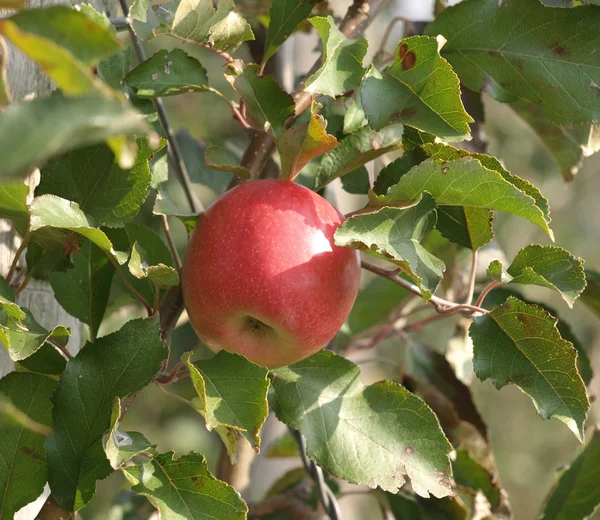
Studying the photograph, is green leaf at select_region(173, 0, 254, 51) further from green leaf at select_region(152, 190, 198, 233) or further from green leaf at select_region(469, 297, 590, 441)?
green leaf at select_region(469, 297, 590, 441)

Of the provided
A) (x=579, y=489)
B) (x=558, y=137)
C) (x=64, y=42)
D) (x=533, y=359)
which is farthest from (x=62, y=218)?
(x=579, y=489)

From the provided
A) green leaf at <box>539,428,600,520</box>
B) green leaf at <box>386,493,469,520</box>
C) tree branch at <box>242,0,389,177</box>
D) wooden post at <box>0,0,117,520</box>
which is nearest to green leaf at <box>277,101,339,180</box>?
tree branch at <box>242,0,389,177</box>

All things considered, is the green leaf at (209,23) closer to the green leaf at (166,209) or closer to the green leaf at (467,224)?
the green leaf at (166,209)

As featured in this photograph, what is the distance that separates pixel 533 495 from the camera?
4.82m

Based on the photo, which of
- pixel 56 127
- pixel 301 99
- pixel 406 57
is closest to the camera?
pixel 56 127

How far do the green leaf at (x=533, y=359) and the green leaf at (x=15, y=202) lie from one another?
0.38m

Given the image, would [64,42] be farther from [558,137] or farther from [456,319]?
[456,319]

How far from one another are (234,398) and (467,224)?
0.92ft

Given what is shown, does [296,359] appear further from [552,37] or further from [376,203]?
[552,37]

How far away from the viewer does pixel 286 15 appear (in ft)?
2.25

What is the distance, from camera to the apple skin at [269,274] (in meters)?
0.56

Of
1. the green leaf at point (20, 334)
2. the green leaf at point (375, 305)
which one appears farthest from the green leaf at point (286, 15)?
the green leaf at point (375, 305)

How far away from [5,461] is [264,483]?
868 mm

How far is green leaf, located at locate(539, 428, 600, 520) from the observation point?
0.92 meters
